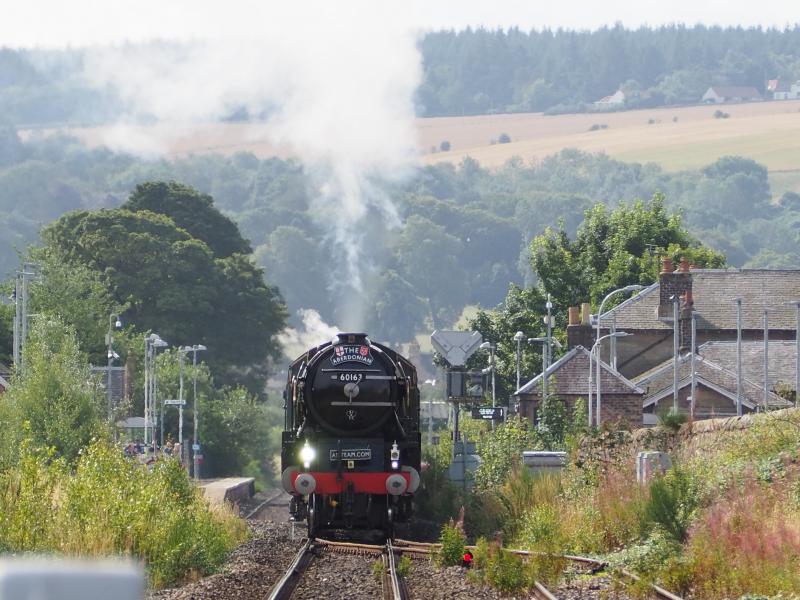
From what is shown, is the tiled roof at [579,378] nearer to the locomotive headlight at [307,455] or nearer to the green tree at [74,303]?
the green tree at [74,303]

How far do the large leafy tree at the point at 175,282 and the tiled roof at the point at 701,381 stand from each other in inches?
1653

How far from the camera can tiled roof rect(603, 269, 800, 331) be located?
71875 mm

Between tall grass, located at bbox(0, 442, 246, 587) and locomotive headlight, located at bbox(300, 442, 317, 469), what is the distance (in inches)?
97.0

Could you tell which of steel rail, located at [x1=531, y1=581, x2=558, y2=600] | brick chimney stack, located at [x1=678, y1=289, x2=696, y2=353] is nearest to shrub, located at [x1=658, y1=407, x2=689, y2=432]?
steel rail, located at [x1=531, y1=581, x2=558, y2=600]

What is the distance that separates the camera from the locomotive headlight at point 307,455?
2881 centimetres

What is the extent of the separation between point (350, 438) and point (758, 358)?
40.4 m

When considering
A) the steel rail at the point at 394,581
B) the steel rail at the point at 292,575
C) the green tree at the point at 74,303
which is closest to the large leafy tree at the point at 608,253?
the green tree at the point at 74,303

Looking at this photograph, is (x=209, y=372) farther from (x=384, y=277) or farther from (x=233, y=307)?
(x=384, y=277)

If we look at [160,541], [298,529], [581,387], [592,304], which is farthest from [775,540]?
[592,304]

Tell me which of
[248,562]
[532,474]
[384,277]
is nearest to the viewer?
[248,562]

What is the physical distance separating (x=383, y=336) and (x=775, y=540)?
152m

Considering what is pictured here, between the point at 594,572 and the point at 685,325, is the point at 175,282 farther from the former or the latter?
the point at 594,572

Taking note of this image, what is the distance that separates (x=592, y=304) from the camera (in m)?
87.1

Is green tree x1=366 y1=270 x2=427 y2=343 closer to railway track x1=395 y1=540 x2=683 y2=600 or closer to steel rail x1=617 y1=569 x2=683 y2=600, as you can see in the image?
railway track x1=395 y1=540 x2=683 y2=600
